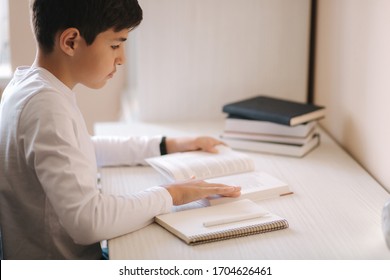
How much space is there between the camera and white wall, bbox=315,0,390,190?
128 cm

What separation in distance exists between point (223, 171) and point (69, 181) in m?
0.42

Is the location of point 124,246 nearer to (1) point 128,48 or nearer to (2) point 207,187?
(2) point 207,187

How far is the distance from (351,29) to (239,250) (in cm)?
75

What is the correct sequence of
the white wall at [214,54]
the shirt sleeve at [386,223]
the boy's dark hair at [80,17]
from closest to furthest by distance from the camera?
the shirt sleeve at [386,223] < the boy's dark hair at [80,17] < the white wall at [214,54]

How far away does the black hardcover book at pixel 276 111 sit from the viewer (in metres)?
1.48

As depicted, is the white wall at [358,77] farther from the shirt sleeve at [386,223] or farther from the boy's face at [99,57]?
the boy's face at [99,57]

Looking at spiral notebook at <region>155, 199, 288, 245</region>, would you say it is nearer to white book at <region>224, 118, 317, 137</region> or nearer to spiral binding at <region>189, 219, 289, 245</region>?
spiral binding at <region>189, 219, 289, 245</region>

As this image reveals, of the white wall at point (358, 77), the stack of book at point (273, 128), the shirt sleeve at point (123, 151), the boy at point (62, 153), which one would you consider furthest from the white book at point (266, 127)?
the boy at point (62, 153)

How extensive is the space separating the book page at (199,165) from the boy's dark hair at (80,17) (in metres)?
0.31

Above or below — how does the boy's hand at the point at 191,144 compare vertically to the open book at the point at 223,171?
above

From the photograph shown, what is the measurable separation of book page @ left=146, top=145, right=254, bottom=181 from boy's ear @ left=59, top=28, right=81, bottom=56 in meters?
0.32

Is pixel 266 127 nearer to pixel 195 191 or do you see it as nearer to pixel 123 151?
pixel 123 151
